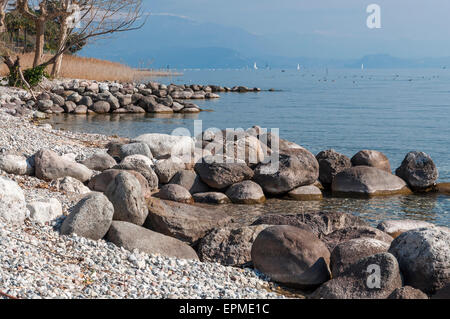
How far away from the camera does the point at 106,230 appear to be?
20.7ft

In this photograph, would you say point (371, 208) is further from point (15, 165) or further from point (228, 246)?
point (15, 165)

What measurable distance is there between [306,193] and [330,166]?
1314 mm

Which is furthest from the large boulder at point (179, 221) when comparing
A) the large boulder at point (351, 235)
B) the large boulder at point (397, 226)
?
the large boulder at point (397, 226)

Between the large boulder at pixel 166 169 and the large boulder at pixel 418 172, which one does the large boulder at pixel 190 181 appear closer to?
the large boulder at pixel 166 169

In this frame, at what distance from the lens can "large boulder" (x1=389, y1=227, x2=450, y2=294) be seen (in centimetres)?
541

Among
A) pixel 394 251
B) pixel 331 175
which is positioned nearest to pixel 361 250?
pixel 394 251

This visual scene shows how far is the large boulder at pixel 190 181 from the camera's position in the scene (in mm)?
10641

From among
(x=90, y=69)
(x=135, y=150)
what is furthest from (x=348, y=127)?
(x=90, y=69)

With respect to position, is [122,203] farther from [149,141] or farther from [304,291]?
[149,141]

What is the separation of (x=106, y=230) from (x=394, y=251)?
3339 mm

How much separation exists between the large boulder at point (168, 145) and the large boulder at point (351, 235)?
221 inches

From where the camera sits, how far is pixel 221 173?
419 inches

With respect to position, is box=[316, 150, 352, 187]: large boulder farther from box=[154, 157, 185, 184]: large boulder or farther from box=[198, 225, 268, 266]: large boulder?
box=[198, 225, 268, 266]: large boulder

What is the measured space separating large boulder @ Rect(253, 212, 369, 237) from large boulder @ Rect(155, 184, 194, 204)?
2759mm
